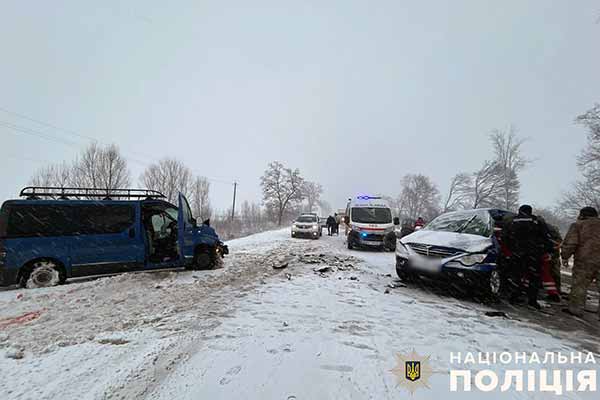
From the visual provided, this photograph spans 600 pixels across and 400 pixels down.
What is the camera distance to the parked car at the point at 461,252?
15.6 ft

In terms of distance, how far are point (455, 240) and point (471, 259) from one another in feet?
1.54

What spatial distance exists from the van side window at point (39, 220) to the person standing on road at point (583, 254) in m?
10.3

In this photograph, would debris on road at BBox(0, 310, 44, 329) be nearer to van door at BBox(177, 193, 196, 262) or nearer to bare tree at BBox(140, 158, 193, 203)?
van door at BBox(177, 193, 196, 262)

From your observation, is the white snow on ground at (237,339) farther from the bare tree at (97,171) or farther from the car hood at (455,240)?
the bare tree at (97,171)

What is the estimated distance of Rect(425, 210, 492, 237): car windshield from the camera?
214 inches

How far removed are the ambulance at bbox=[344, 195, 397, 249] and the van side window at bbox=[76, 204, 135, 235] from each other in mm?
9244

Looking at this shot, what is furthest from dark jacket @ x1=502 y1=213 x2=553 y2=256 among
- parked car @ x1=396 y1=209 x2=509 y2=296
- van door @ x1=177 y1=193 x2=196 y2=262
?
van door @ x1=177 y1=193 x2=196 y2=262

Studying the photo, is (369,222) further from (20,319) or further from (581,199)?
(581,199)

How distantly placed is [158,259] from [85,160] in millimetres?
32050

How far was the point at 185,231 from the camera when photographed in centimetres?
667

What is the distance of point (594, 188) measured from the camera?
22.6 meters

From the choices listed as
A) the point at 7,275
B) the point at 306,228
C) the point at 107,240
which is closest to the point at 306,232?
the point at 306,228

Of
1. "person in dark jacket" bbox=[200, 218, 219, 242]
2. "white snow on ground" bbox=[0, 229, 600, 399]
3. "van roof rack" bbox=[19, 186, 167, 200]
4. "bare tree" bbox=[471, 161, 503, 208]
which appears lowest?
"white snow on ground" bbox=[0, 229, 600, 399]

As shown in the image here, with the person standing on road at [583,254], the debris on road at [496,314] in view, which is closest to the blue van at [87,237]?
the debris on road at [496,314]
